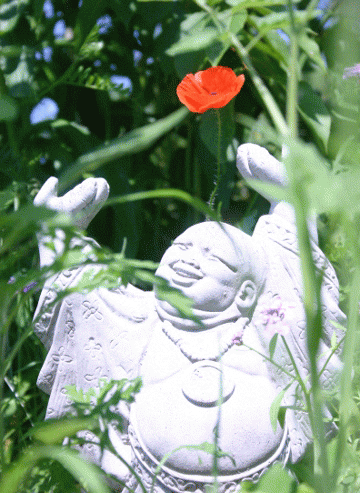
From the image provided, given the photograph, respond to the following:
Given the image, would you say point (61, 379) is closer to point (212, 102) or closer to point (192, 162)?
point (212, 102)

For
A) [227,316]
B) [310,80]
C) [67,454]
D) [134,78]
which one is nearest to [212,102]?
[227,316]

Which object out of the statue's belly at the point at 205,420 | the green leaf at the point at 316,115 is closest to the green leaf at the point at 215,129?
the green leaf at the point at 316,115

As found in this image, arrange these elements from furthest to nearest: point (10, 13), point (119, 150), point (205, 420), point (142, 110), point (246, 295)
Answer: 1. point (142, 110)
2. point (10, 13)
3. point (246, 295)
4. point (205, 420)
5. point (119, 150)

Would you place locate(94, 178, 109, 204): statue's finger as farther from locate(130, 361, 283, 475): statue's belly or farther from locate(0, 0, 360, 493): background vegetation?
locate(130, 361, 283, 475): statue's belly

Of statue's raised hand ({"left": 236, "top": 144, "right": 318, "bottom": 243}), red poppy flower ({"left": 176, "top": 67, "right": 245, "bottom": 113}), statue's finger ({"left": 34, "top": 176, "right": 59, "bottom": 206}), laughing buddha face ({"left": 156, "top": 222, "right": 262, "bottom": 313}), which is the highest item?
red poppy flower ({"left": 176, "top": 67, "right": 245, "bottom": 113})

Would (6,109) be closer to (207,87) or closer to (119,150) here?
(119,150)

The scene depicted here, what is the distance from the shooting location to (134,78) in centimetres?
179

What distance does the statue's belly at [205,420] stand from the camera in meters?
0.84

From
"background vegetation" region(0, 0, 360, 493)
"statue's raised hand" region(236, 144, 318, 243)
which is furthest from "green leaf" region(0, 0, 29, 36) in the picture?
"statue's raised hand" region(236, 144, 318, 243)

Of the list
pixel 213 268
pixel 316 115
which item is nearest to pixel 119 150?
pixel 213 268

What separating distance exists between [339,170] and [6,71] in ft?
3.13

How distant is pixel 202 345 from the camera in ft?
3.01

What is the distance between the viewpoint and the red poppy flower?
96cm

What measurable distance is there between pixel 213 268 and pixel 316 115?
0.74 m
